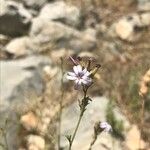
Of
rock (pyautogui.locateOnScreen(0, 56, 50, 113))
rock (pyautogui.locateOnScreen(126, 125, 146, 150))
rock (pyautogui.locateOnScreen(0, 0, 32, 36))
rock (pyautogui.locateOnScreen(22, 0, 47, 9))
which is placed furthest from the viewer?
rock (pyautogui.locateOnScreen(22, 0, 47, 9))

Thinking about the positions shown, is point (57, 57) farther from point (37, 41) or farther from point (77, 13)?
point (77, 13)

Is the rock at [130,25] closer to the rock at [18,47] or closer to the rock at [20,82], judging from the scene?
the rock at [18,47]

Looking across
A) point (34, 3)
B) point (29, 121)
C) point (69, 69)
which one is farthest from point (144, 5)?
point (29, 121)

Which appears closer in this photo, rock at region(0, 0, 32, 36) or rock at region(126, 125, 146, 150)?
rock at region(126, 125, 146, 150)

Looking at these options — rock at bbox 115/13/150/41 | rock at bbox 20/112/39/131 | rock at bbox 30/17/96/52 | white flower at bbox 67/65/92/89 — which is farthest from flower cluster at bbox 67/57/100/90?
rock at bbox 115/13/150/41

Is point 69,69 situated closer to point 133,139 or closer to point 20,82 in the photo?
point 20,82

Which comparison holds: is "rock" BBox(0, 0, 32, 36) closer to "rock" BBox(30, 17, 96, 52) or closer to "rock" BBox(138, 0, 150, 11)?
"rock" BBox(30, 17, 96, 52)
